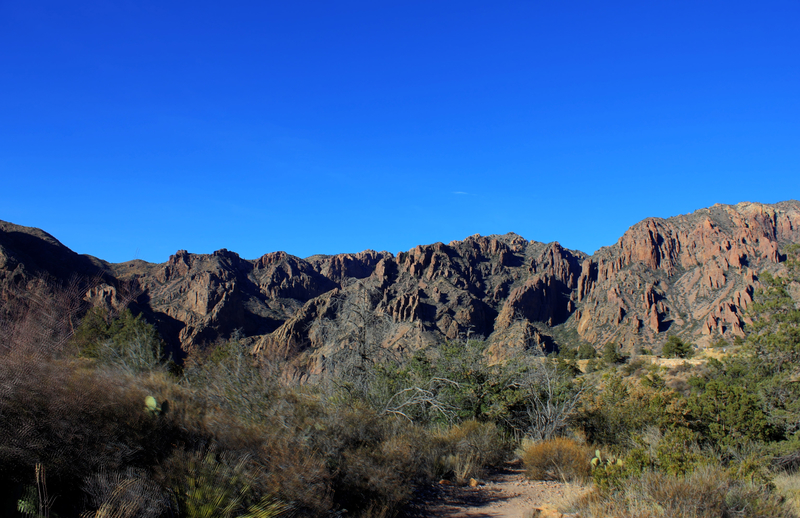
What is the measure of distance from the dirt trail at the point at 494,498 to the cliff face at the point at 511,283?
5087cm

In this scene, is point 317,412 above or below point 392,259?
below

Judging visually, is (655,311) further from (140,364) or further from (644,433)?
(140,364)

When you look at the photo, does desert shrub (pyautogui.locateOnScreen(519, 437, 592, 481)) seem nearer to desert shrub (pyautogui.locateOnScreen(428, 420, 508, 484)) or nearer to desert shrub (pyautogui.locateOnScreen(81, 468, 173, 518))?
desert shrub (pyautogui.locateOnScreen(428, 420, 508, 484))

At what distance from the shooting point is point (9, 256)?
63844 mm

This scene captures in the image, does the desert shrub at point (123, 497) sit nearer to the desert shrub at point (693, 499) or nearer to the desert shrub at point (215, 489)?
the desert shrub at point (215, 489)

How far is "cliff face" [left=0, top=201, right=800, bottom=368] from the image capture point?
8138cm

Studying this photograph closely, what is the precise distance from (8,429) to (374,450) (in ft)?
18.6

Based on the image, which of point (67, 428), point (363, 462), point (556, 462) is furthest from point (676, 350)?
point (67, 428)

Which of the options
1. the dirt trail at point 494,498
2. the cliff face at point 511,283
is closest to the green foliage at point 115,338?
the dirt trail at point 494,498

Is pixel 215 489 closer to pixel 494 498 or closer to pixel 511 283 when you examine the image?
pixel 494 498

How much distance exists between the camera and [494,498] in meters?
9.41

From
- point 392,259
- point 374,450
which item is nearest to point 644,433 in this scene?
point 374,450

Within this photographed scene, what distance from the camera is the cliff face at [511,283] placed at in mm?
81375

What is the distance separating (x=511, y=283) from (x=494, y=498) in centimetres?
11929
